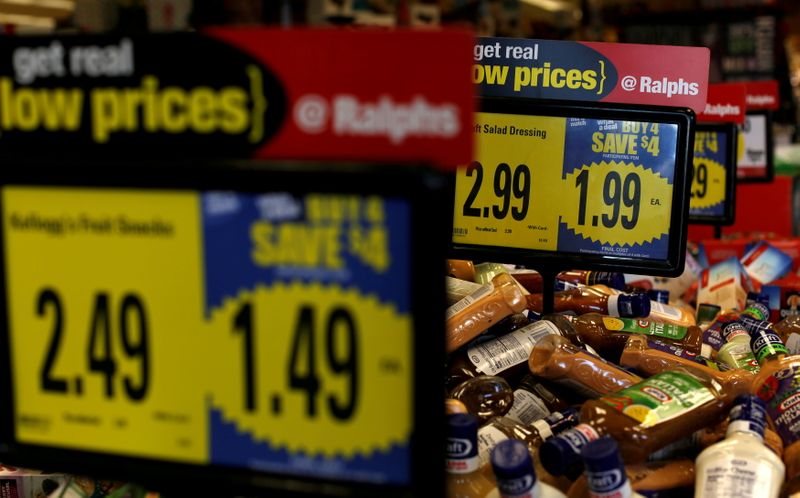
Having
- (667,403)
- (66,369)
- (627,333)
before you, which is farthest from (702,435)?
(66,369)

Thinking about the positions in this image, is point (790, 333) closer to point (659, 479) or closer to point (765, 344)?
point (765, 344)

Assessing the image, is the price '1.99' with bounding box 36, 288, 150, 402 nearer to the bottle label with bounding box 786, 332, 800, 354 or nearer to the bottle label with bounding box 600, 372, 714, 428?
the bottle label with bounding box 600, 372, 714, 428

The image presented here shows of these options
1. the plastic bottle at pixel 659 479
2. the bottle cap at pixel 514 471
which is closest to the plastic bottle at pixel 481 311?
the plastic bottle at pixel 659 479

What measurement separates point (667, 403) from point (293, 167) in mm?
797

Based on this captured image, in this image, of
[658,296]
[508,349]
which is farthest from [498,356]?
[658,296]

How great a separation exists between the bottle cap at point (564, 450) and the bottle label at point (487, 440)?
126mm

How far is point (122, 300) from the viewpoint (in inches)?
46.6

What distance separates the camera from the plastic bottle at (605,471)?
1.29m

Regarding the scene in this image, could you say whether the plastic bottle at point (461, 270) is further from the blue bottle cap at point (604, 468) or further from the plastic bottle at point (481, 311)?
the blue bottle cap at point (604, 468)

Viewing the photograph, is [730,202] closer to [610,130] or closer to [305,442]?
[610,130]

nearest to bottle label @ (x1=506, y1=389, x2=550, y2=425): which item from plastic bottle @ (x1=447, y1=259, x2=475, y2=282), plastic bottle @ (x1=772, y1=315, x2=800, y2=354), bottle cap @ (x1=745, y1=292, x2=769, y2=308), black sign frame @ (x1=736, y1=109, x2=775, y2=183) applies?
plastic bottle @ (x1=447, y1=259, x2=475, y2=282)

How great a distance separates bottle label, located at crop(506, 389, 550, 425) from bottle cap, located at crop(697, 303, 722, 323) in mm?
1051

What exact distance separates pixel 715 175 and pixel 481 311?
8.16 feet

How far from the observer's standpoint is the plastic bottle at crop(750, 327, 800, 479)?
5.10 ft
